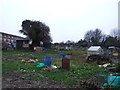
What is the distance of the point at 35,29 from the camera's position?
88.3 ft

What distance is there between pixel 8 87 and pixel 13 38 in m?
61.4

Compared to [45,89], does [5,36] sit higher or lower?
higher

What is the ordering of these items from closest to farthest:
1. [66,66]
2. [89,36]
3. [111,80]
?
[111,80], [66,66], [89,36]

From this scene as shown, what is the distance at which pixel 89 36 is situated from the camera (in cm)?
5009

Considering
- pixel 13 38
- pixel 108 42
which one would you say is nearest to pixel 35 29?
pixel 108 42

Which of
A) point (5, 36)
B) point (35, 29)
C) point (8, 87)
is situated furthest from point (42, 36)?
point (5, 36)

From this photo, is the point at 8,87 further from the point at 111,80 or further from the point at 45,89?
the point at 111,80

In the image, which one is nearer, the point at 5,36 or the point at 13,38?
the point at 5,36

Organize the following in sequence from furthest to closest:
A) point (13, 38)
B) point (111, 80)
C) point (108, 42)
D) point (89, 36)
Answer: point (13, 38), point (89, 36), point (108, 42), point (111, 80)

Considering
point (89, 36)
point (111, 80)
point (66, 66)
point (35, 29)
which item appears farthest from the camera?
point (89, 36)

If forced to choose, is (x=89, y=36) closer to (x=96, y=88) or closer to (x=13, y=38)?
(x=13, y=38)

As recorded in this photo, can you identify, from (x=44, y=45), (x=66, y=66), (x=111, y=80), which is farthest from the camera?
(x=44, y=45)

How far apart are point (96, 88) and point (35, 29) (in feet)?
82.9

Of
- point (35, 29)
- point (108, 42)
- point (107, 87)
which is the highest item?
point (35, 29)
